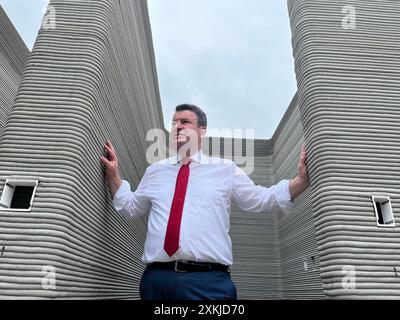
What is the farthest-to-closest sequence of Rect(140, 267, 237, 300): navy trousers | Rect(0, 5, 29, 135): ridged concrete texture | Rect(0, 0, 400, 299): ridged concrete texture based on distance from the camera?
Rect(0, 5, 29, 135): ridged concrete texture
Rect(0, 0, 400, 299): ridged concrete texture
Rect(140, 267, 237, 300): navy trousers

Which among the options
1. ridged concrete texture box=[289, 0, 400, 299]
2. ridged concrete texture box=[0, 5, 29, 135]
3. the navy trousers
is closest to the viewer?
the navy trousers

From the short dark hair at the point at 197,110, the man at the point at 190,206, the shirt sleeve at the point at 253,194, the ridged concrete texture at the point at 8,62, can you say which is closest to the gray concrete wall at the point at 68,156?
the man at the point at 190,206

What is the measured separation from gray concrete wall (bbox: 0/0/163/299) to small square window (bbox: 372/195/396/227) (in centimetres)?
173

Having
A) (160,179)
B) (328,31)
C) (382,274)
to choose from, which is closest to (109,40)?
(160,179)

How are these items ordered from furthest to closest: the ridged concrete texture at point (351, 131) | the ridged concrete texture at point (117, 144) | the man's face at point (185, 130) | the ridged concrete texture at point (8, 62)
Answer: the ridged concrete texture at point (8, 62)
the man's face at point (185, 130)
the ridged concrete texture at point (351, 131)
the ridged concrete texture at point (117, 144)

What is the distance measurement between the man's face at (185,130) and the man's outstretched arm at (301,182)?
2.10 feet

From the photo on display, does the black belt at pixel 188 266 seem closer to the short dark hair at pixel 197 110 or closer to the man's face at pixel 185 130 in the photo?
the man's face at pixel 185 130

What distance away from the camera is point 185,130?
2230 mm

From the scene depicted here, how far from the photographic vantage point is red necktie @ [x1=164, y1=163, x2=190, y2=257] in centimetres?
184

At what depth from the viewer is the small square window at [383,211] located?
6.86ft

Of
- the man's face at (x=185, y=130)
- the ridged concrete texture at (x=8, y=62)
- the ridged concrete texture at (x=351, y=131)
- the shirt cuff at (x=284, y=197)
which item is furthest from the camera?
the ridged concrete texture at (x=8, y=62)

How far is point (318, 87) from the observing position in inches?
94.8

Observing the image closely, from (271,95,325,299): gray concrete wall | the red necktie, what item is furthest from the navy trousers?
(271,95,325,299): gray concrete wall

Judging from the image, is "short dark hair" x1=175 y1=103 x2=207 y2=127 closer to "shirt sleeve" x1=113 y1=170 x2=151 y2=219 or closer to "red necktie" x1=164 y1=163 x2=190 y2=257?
"red necktie" x1=164 y1=163 x2=190 y2=257
